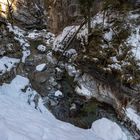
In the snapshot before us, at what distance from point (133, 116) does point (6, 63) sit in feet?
16.4

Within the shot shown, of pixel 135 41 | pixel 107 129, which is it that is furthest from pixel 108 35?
pixel 107 129

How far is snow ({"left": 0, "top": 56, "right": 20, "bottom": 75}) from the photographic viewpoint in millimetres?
9621

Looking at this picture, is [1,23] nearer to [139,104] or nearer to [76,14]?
[76,14]

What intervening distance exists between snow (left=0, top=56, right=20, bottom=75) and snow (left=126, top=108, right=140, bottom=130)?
14.4 ft

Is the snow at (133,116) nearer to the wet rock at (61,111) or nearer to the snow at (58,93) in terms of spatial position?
the wet rock at (61,111)

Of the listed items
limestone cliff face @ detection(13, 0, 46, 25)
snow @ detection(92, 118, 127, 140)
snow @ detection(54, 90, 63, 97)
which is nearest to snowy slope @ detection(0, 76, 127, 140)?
snow @ detection(92, 118, 127, 140)

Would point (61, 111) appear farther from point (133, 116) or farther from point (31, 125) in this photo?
point (31, 125)

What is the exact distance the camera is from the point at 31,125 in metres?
5.60

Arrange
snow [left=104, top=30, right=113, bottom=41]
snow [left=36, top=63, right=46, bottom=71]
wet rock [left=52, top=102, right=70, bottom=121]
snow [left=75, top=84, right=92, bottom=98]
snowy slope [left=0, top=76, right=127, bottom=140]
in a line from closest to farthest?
snowy slope [left=0, top=76, right=127, bottom=140] < wet rock [left=52, top=102, right=70, bottom=121] < snow [left=75, top=84, right=92, bottom=98] < snow [left=104, top=30, right=113, bottom=41] < snow [left=36, top=63, right=46, bottom=71]

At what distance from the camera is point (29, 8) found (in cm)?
1819

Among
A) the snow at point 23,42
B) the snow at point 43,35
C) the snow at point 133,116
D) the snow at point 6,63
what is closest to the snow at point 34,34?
the snow at point 43,35

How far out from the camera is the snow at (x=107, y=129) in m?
7.03

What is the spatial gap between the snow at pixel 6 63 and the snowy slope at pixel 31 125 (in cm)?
70

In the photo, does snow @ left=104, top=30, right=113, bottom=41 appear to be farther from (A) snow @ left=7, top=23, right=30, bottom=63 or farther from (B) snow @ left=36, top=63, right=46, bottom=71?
(A) snow @ left=7, top=23, right=30, bottom=63
